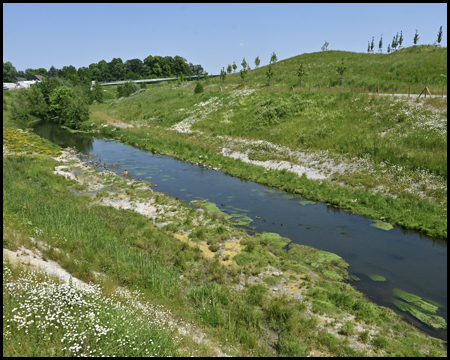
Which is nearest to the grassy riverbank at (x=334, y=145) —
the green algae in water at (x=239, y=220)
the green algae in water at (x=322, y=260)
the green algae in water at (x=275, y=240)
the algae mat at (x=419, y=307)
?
the green algae in water at (x=239, y=220)

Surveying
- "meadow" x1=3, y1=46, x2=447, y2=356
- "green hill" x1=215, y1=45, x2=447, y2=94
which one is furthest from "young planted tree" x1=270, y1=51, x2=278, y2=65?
"meadow" x1=3, y1=46, x2=447, y2=356

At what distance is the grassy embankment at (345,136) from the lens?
25.2m

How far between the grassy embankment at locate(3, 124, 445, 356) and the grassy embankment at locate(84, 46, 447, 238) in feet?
36.5

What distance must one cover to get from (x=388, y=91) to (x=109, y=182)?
159 ft

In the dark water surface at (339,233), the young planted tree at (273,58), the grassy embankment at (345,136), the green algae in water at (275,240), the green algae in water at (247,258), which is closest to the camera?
the dark water surface at (339,233)

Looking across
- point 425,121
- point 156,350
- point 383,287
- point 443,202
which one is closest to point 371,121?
point 425,121

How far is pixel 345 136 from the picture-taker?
3691 centimetres

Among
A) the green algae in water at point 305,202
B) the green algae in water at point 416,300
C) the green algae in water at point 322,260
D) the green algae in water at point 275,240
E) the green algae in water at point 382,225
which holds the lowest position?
the green algae in water at point 416,300

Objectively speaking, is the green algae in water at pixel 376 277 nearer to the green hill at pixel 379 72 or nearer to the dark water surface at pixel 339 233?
the dark water surface at pixel 339 233

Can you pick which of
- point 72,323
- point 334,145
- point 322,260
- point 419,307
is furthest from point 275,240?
point 334,145

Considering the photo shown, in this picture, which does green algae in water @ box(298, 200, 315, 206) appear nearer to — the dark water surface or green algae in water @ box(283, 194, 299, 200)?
the dark water surface

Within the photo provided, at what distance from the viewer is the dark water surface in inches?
605

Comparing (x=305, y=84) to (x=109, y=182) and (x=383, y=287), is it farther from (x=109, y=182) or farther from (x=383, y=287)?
(x=383, y=287)

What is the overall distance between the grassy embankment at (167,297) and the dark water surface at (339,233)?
141 centimetres
